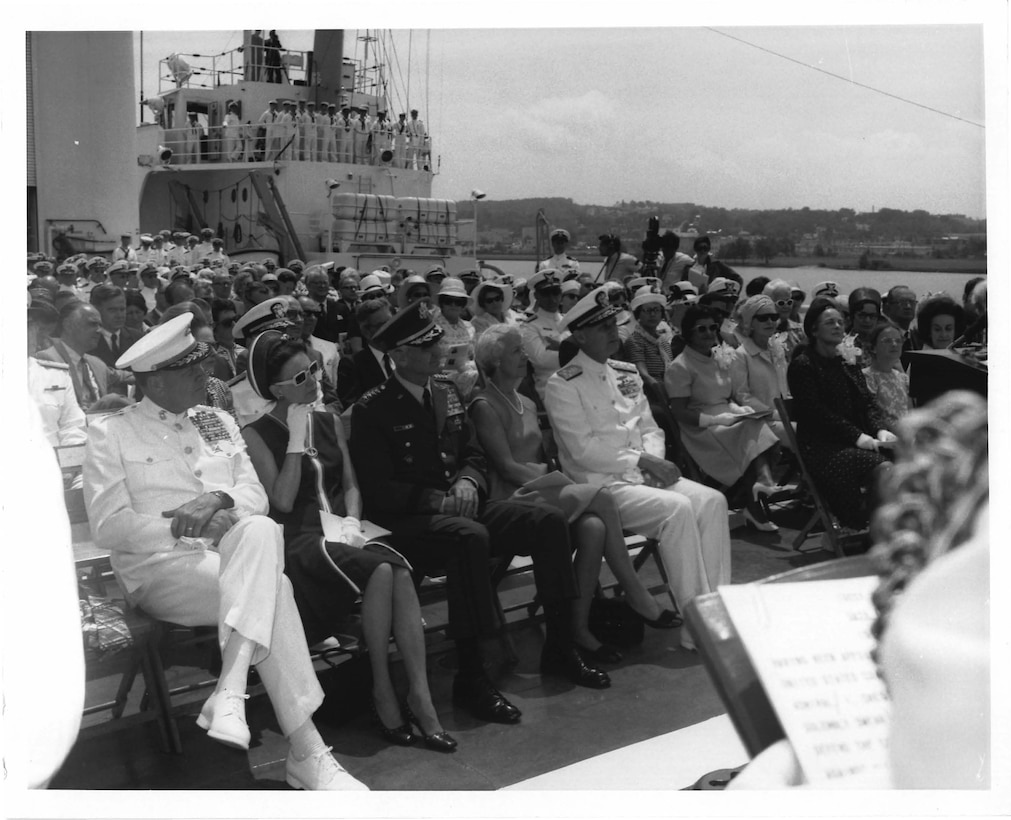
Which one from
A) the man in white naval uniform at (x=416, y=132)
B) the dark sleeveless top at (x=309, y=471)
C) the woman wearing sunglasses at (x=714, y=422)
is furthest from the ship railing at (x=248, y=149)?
the dark sleeveless top at (x=309, y=471)

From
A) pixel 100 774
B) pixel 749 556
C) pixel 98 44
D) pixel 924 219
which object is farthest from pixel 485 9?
pixel 749 556

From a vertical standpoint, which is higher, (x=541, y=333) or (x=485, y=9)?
(x=485, y=9)

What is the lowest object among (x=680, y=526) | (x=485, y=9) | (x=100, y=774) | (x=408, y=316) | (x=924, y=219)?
(x=100, y=774)

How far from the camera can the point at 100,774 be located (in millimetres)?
3213

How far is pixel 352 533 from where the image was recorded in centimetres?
365

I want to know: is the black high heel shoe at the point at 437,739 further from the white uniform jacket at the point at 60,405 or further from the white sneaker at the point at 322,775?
the white uniform jacket at the point at 60,405

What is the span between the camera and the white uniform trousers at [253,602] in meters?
3.11

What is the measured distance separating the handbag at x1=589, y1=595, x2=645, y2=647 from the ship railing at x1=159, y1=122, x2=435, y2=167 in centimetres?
1532

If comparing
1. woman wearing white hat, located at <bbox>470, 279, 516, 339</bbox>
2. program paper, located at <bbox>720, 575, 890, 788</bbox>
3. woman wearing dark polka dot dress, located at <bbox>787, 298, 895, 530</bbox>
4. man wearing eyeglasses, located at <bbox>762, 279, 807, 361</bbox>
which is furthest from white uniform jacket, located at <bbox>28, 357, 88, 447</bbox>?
man wearing eyeglasses, located at <bbox>762, 279, 807, 361</bbox>

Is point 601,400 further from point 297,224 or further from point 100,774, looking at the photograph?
point 297,224

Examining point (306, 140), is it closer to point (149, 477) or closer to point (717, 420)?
point (717, 420)

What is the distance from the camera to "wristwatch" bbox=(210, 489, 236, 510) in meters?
3.40

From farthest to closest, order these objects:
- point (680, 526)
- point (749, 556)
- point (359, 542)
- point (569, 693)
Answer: point (749, 556) → point (680, 526) → point (569, 693) → point (359, 542)

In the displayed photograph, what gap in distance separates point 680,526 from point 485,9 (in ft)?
7.29
